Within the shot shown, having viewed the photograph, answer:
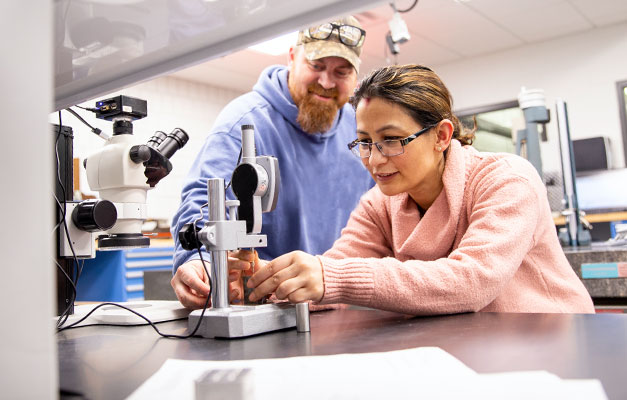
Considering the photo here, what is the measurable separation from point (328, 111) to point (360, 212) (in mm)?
492

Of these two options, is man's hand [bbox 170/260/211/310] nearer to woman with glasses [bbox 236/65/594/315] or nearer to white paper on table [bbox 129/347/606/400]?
woman with glasses [bbox 236/65/594/315]

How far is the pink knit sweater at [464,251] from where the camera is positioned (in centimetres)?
101

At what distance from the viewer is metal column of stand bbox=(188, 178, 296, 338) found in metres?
0.86

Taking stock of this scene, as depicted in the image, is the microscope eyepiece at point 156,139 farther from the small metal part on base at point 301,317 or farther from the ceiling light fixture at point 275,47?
the ceiling light fixture at point 275,47

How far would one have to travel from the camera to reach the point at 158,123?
5512mm

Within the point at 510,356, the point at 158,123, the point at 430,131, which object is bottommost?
the point at 510,356

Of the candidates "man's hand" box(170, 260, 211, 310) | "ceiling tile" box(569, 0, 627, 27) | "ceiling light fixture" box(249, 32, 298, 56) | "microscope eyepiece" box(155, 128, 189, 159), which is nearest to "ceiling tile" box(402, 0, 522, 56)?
"ceiling tile" box(569, 0, 627, 27)

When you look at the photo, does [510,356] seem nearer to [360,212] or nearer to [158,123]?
[360,212]

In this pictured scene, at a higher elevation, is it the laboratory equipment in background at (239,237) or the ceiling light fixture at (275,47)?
the ceiling light fixture at (275,47)

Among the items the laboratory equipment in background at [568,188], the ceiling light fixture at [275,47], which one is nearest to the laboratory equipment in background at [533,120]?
the laboratory equipment in background at [568,188]

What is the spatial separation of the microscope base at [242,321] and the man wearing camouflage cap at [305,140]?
2.41ft

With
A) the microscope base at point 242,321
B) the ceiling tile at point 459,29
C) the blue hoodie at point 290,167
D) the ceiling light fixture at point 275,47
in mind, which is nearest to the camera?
the microscope base at point 242,321

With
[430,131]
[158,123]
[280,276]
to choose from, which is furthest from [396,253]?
[158,123]

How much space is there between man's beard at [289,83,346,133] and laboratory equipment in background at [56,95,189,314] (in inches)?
31.2
